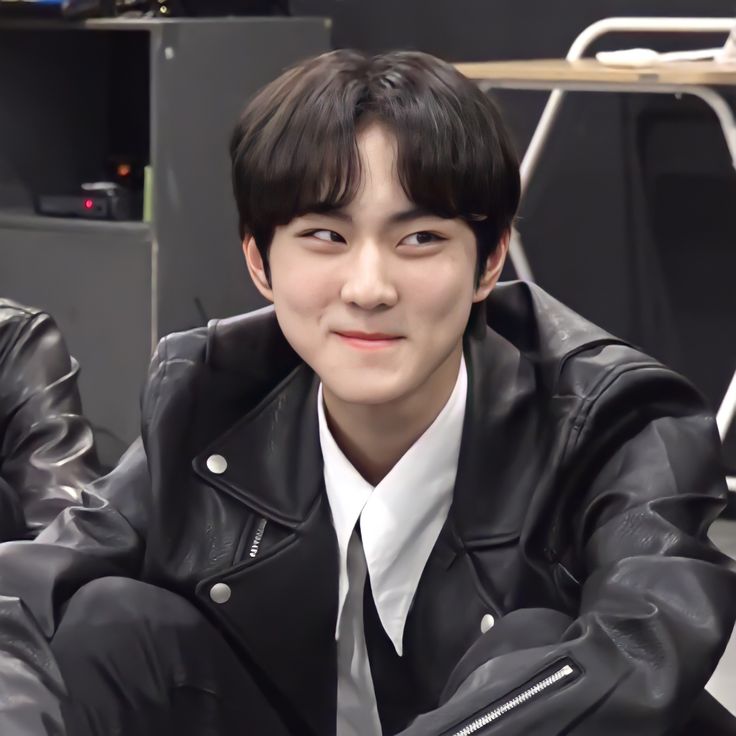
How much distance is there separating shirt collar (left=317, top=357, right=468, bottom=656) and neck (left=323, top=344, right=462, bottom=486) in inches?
0.7

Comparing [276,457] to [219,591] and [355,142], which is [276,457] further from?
[355,142]

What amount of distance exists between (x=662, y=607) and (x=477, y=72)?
162 centimetres

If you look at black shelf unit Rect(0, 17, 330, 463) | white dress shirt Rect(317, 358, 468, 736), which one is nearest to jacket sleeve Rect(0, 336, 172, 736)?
white dress shirt Rect(317, 358, 468, 736)

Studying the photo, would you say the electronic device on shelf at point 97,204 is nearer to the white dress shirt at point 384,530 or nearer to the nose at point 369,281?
the white dress shirt at point 384,530

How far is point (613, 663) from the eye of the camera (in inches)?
48.5

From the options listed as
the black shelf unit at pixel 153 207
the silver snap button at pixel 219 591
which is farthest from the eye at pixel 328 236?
the black shelf unit at pixel 153 207

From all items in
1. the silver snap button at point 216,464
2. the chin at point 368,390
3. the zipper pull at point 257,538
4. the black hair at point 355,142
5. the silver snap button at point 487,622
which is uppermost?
the black hair at point 355,142

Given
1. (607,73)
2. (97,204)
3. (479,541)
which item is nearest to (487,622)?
A: (479,541)

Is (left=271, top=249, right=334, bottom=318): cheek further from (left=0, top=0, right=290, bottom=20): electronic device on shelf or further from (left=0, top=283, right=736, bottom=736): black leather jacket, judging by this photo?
(left=0, top=0, right=290, bottom=20): electronic device on shelf

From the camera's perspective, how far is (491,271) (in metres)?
1.53

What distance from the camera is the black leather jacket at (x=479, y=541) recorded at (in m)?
1.25

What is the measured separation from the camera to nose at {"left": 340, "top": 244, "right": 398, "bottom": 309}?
1.37 metres

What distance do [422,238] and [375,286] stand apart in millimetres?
92

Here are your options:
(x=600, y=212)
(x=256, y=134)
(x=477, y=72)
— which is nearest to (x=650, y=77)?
(x=477, y=72)
